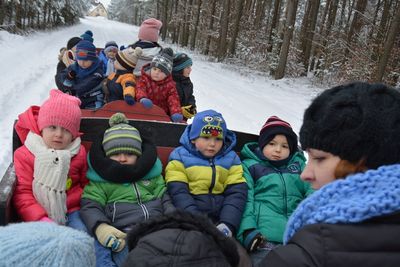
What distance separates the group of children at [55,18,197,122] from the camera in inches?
168

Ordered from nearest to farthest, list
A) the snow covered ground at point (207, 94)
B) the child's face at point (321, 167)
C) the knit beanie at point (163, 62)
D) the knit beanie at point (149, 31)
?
the child's face at point (321, 167) → the knit beanie at point (163, 62) → the knit beanie at point (149, 31) → the snow covered ground at point (207, 94)

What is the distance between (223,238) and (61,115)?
1831 millimetres

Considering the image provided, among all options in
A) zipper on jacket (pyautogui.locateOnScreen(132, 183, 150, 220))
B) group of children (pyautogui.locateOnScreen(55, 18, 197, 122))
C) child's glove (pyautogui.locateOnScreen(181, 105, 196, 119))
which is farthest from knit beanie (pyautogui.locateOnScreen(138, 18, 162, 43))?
zipper on jacket (pyautogui.locateOnScreen(132, 183, 150, 220))

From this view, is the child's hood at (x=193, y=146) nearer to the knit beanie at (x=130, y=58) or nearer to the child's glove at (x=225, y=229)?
the child's glove at (x=225, y=229)

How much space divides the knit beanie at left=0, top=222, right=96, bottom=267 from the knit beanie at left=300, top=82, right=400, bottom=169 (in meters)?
0.90

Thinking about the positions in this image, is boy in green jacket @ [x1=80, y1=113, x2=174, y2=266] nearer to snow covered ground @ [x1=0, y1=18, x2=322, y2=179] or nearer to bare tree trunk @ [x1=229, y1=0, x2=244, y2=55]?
snow covered ground @ [x1=0, y1=18, x2=322, y2=179]

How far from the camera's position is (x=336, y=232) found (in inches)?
44.1

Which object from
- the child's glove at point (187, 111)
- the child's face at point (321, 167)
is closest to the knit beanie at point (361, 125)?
the child's face at point (321, 167)

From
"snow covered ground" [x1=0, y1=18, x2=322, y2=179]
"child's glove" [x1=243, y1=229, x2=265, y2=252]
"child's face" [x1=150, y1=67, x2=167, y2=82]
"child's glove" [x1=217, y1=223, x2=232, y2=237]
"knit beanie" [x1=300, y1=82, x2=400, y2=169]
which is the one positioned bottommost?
"snow covered ground" [x1=0, y1=18, x2=322, y2=179]

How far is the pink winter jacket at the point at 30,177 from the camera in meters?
2.39

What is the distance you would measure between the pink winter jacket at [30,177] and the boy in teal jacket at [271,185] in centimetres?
124

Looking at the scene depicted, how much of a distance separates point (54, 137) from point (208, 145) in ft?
3.88

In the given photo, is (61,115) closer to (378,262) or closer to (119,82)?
(119,82)

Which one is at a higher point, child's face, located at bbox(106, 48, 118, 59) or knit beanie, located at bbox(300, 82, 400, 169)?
knit beanie, located at bbox(300, 82, 400, 169)
